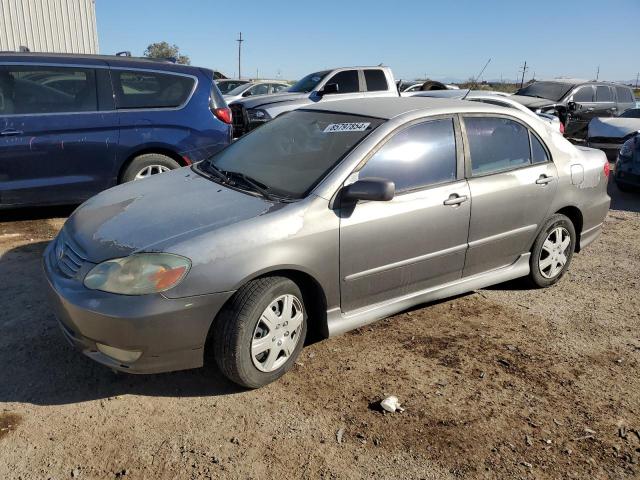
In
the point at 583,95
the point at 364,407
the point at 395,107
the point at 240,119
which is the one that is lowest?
the point at 364,407

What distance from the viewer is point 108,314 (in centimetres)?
270

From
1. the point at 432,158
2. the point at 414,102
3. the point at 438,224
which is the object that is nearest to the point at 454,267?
the point at 438,224

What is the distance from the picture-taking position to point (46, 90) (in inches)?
226

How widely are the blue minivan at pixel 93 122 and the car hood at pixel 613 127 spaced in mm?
8043

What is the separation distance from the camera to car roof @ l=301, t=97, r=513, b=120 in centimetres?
378

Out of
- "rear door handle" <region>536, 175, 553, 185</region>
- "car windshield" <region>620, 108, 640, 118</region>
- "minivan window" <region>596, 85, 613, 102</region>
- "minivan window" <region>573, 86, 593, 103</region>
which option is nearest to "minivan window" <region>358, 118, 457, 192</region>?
"rear door handle" <region>536, 175, 553, 185</region>

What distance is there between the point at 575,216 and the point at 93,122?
15.9 ft

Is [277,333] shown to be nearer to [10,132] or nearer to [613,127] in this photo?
[10,132]

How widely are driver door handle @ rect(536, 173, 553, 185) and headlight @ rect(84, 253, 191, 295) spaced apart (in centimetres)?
284

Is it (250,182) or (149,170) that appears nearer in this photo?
(250,182)

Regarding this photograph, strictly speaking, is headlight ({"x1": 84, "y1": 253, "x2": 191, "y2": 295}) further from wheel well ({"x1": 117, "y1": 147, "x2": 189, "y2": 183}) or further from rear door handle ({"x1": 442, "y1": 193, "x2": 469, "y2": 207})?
wheel well ({"x1": 117, "y1": 147, "x2": 189, "y2": 183})

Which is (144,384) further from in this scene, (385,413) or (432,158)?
(432,158)

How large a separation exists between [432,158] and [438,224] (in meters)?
0.45

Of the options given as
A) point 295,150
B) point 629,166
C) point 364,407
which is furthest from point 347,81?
point 364,407
